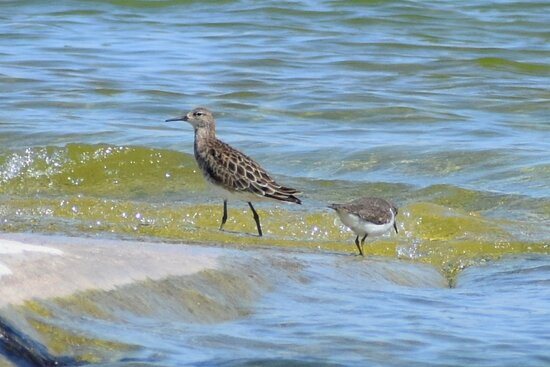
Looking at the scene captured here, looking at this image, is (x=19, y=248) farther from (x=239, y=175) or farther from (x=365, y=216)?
(x=239, y=175)

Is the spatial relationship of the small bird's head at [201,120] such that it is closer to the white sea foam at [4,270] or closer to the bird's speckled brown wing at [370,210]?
Result: the bird's speckled brown wing at [370,210]

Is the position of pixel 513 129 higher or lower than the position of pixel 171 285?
lower

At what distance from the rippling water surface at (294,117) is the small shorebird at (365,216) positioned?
49 cm

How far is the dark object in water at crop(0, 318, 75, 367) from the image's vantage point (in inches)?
188

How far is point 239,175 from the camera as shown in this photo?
9.33m

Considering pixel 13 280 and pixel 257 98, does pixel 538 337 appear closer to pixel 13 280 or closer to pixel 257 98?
pixel 13 280

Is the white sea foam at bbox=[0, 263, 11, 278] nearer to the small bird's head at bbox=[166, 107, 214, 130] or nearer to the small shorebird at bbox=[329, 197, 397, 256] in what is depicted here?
the small shorebird at bbox=[329, 197, 397, 256]

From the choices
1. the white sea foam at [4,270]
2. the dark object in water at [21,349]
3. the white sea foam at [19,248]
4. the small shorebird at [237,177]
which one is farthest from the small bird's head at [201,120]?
the dark object in water at [21,349]

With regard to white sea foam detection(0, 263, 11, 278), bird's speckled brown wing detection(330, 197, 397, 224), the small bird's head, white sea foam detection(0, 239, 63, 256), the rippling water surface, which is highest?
white sea foam detection(0, 263, 11, 278)

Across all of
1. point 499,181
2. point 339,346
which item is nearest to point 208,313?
point 339,346

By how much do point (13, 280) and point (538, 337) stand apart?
2316 millimetres

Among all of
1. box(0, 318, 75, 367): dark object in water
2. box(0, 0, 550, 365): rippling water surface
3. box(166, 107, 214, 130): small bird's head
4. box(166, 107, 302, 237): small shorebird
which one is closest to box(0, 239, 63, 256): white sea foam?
box(0, 318, 75, 367): dark object in water

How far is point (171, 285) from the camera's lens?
19.4 ft

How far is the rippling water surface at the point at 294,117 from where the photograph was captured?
988 cm
